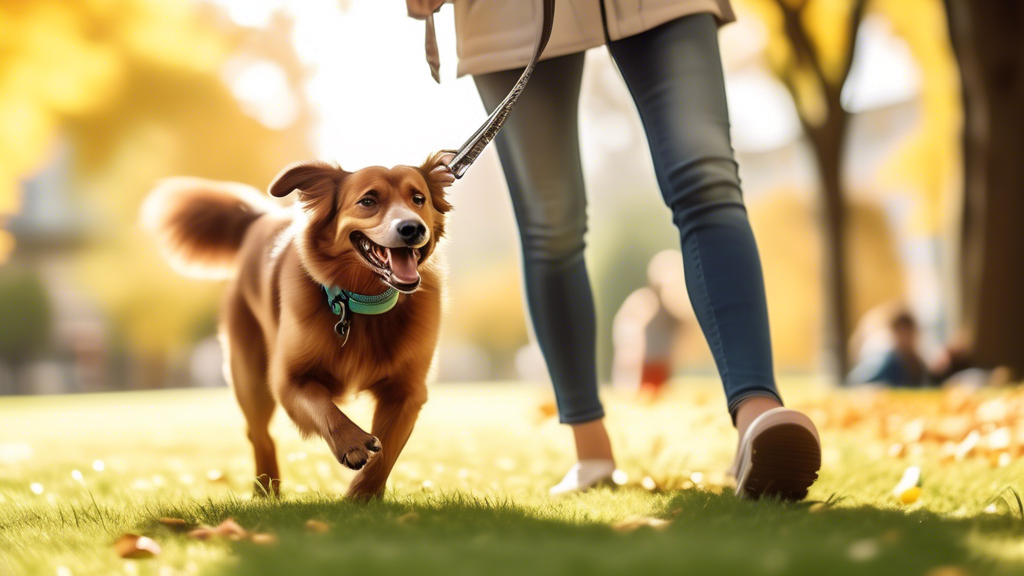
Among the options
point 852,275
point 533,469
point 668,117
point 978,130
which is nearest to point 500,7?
point 668,117

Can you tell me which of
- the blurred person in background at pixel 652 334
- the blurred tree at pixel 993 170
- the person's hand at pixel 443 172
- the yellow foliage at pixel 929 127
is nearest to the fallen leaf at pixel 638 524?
the person's hand at pixel 443 172

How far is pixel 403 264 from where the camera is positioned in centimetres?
226

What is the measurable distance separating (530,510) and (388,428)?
0.52m

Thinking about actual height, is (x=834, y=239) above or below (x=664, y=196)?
below

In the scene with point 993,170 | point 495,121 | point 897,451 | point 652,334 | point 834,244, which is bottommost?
point 652,334

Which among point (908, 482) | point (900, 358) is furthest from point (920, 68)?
point (908, 482)

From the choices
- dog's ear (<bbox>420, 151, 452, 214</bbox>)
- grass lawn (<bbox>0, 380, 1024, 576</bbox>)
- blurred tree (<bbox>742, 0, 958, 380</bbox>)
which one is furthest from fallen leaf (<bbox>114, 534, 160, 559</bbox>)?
blurred tree (<bbox>742, 0, 958, 380</bbox>)

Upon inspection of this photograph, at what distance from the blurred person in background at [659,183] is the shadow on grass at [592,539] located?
9.9 inches

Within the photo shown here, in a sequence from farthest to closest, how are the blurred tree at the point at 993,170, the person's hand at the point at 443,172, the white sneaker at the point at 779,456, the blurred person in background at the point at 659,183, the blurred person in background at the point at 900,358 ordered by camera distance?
the blurred person in background at the point at 900,358 → the blurred tree at the point at 993,170 → the person's hand at the point at 443,172 → the blurred person in background at the point at 659,183 → the white sneaker at the point at 779,456

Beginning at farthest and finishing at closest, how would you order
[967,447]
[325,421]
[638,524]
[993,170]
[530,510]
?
[993,170] → [967,447] → [325,421] → [530,510] → [638,524]

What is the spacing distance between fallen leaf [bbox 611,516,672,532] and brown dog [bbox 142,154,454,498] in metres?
0.65

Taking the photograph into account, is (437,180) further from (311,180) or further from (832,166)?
(832,166)

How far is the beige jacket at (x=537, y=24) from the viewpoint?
2256 mm

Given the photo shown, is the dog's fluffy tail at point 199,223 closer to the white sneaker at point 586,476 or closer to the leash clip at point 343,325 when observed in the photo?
the leash clip at point 343,325
